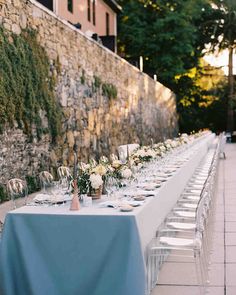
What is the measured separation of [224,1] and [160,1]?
730 centimetres

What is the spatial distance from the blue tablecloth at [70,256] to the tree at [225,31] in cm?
3528

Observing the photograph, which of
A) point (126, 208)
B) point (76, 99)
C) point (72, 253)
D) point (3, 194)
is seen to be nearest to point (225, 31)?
Answer: point (76, 99)

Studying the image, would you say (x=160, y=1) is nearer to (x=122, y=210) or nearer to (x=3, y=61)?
(x=3, y=61)

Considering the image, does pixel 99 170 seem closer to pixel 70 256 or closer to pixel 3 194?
pixel 70 256

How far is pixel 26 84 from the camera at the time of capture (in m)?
9.67

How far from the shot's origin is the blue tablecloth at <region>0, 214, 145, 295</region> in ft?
15.0

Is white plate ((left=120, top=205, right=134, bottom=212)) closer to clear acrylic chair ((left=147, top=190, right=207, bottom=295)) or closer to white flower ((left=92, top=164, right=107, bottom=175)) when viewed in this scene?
clear acrylic chair ((left=147, top=190, right=207, bottom=295))

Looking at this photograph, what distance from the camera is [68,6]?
792 inches

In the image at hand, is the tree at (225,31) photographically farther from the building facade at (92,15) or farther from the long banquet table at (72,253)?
the long banquet table at (72,253)

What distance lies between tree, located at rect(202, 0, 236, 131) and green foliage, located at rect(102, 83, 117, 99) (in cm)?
2319

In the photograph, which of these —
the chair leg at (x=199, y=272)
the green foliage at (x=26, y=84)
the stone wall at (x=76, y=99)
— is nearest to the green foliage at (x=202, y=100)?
the stone wall at (x=76, y=99)

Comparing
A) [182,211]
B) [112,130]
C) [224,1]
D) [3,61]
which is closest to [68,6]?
[112,130]

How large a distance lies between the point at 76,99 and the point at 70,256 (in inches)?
333

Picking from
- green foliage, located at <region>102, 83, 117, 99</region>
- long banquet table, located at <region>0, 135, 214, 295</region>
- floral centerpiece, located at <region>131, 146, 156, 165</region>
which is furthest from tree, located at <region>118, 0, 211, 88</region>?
long banquet table, located at <region>0, 135, 214, 295</region>
